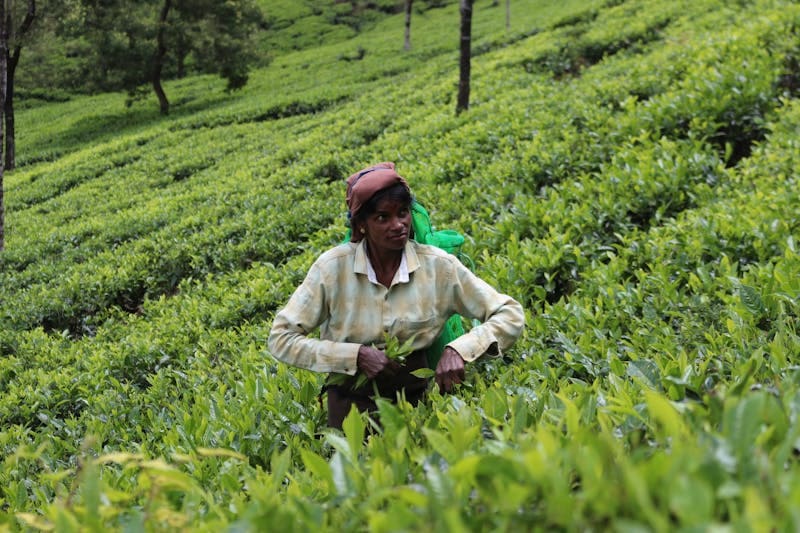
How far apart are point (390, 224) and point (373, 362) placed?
0.62 m

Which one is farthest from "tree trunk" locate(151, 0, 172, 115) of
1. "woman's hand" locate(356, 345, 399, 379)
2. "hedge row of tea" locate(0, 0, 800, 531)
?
"woman's hand" locate(356, 345, 399, 379)

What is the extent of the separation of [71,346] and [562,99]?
318 inches

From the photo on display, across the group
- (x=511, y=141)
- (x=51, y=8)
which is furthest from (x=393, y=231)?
(x=51, y=8)

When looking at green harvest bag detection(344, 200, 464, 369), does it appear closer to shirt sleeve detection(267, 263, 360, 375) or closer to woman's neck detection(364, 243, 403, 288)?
Answer: woman's neck detection(364, 243, 403, 288)

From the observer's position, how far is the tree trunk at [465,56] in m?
11.3

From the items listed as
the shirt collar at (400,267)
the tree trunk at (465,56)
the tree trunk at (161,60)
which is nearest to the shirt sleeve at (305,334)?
the shirt collar at (400,267)

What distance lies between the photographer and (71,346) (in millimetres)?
6961

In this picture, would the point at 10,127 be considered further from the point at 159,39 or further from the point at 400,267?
the point at 400,267

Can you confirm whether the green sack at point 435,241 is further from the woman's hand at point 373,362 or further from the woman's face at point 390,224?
the woman's hand at point 373,362

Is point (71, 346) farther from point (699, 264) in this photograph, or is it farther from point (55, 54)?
point (55, 54)

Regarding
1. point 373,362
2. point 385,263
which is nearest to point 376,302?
point 385,263

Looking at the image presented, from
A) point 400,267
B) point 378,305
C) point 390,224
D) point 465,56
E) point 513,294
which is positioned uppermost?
point 465,56

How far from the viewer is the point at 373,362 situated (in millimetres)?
2781

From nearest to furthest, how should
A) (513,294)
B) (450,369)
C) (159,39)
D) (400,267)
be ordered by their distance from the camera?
(450,369) → (400,267) → (513,294) → (159,39)
